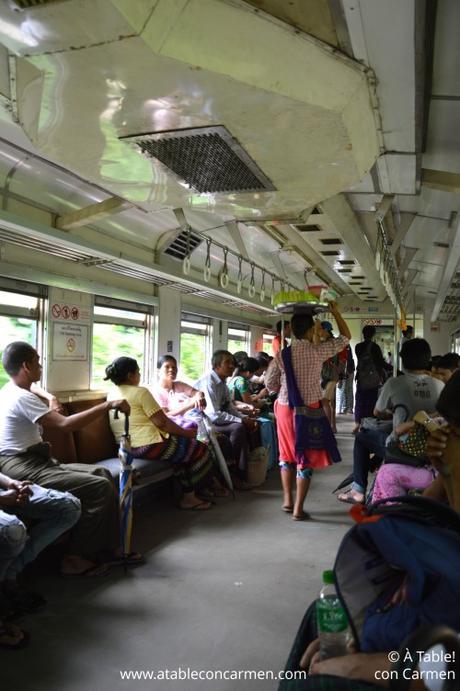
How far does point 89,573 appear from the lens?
3123mm

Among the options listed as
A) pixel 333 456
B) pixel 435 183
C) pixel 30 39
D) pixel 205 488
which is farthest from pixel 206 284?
pixel 30 39

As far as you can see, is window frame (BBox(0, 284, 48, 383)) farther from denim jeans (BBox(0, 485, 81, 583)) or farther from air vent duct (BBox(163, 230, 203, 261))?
air vent duct (BBox(163, 230, 203, 261))

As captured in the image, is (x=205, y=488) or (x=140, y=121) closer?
(x=140, y=121)

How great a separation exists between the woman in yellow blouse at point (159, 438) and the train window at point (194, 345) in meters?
2.74

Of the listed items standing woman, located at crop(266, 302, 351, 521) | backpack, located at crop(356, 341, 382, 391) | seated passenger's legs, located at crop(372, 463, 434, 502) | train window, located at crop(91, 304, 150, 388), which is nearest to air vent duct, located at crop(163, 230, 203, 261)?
train window, located at crop(91, 304, 150, 388)

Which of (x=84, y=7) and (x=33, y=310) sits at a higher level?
(x=84, y=7)

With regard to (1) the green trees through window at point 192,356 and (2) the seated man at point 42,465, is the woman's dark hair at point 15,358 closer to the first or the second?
(2) the seated man at point 42,465

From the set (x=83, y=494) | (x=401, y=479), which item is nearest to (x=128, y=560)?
(x=83, y=494)

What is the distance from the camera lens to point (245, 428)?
5508 mm

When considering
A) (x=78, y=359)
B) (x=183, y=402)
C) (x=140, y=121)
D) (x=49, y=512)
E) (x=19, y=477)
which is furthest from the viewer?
(x=183, y=402)

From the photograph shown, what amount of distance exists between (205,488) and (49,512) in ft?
7.48

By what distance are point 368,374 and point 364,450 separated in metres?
2.22

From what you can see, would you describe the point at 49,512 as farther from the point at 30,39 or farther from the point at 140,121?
the point at 30,39

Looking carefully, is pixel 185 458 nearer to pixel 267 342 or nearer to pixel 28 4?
pixel 28 4
